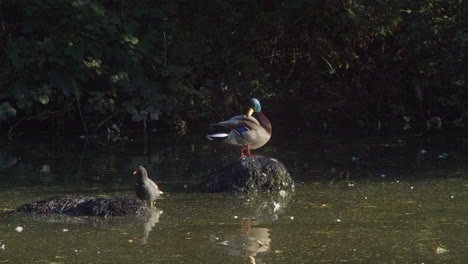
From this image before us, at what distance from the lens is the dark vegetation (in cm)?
1143

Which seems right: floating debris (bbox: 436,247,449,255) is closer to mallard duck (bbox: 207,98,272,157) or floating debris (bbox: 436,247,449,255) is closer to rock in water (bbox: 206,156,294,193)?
rock in water (bbox: 206,156,294,193)

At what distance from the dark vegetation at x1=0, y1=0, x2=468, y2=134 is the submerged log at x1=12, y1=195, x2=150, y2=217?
201 inches

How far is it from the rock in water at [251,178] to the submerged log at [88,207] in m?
1.14

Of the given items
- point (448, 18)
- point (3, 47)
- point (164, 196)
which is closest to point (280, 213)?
point (164, 196)

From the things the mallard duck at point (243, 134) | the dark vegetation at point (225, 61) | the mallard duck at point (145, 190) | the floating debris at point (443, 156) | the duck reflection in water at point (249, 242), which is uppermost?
the dark vegetation at point (225, 61)

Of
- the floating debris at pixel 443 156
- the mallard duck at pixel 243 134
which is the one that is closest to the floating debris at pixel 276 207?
the mallard duck at pixel 243 134

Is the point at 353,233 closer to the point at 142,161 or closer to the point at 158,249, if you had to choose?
the point at 158,249

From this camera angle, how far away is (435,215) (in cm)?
589

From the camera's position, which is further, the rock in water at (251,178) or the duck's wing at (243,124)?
the duck's wing at (243,124)

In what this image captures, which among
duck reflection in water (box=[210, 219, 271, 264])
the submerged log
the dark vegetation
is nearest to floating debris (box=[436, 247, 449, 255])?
duck reflection in water (box=[210, 219, 271, 264])

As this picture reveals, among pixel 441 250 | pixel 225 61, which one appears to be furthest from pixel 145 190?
pixel 225 61

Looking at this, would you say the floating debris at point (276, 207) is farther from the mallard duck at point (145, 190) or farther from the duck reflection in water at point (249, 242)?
the mallard duck at point (145, 190)

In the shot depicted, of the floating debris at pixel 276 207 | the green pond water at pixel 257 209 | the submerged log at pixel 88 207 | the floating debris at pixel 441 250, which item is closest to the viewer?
the floating debris at pixel 441 250

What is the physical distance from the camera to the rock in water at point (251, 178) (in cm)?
717
